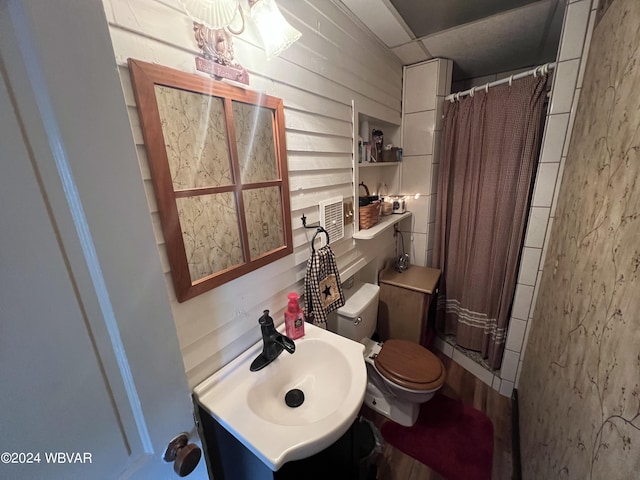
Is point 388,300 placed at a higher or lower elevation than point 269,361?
lower

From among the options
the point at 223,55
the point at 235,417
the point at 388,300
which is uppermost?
the point at 223,55

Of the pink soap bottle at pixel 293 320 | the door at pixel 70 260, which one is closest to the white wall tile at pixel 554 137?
the pink soap bottle at pixel 293 320

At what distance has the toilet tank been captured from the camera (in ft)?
5.00

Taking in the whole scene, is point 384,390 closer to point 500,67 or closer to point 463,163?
point 463,163

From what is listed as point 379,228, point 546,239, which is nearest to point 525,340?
point 546,239

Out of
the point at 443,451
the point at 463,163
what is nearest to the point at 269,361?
the point at 443,451

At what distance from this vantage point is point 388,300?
201 centimetres

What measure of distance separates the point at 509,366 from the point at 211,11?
2.44 metres

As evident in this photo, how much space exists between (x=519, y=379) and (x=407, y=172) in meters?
1.70

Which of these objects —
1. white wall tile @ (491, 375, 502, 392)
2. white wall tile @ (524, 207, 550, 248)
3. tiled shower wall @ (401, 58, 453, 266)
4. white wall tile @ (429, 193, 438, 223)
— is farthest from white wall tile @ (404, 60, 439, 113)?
white wall tile @ (491, 375, 502, 392)

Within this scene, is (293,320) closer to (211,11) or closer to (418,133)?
(211,11)

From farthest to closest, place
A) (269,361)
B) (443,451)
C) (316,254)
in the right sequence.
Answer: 1. (443,451)
2. (316,254)
3. (269,361)

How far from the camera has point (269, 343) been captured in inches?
37.4

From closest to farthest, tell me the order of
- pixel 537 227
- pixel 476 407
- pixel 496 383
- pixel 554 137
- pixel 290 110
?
pixel 290 110 → pixel 554 137 → pixel 537 227 → pixel 476 407 → pixel 496 383
